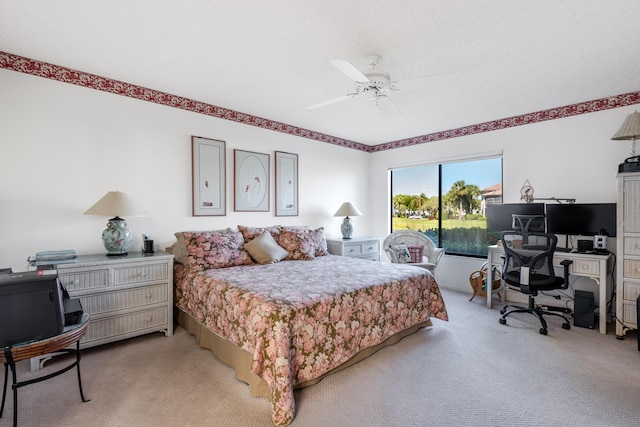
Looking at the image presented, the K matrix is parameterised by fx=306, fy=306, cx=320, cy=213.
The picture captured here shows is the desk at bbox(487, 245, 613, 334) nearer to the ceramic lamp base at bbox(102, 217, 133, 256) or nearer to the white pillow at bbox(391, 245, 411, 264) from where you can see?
the white pillow at bbox(391, 245, 411, 264)

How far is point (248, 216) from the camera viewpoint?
4180 millimetres

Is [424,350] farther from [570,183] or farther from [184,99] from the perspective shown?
[184,99]

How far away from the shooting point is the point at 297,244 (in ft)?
12.7

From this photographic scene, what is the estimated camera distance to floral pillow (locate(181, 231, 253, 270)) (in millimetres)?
3139

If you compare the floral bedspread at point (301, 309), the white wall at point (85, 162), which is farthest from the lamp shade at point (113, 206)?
the floral bedspread at point (301, 309)

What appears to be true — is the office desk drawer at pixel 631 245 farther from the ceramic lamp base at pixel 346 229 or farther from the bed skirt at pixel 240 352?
the ceramic lamp base at pixel 346 229

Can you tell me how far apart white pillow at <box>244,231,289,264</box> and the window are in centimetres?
280

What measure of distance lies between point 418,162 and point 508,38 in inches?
115

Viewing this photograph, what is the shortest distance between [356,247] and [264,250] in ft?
5.78

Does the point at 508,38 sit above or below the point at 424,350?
above

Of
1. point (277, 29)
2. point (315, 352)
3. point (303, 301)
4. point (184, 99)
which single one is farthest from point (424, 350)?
point (184, 99)

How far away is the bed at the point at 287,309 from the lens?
196 centimetres

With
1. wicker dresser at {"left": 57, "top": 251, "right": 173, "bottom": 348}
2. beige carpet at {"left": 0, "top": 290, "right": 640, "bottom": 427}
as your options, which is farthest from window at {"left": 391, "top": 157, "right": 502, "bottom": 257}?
wicker dresser at {"left": 57, "top": 251, "right": 173, "bottom": 348}

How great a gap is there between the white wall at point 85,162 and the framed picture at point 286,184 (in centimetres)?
49
